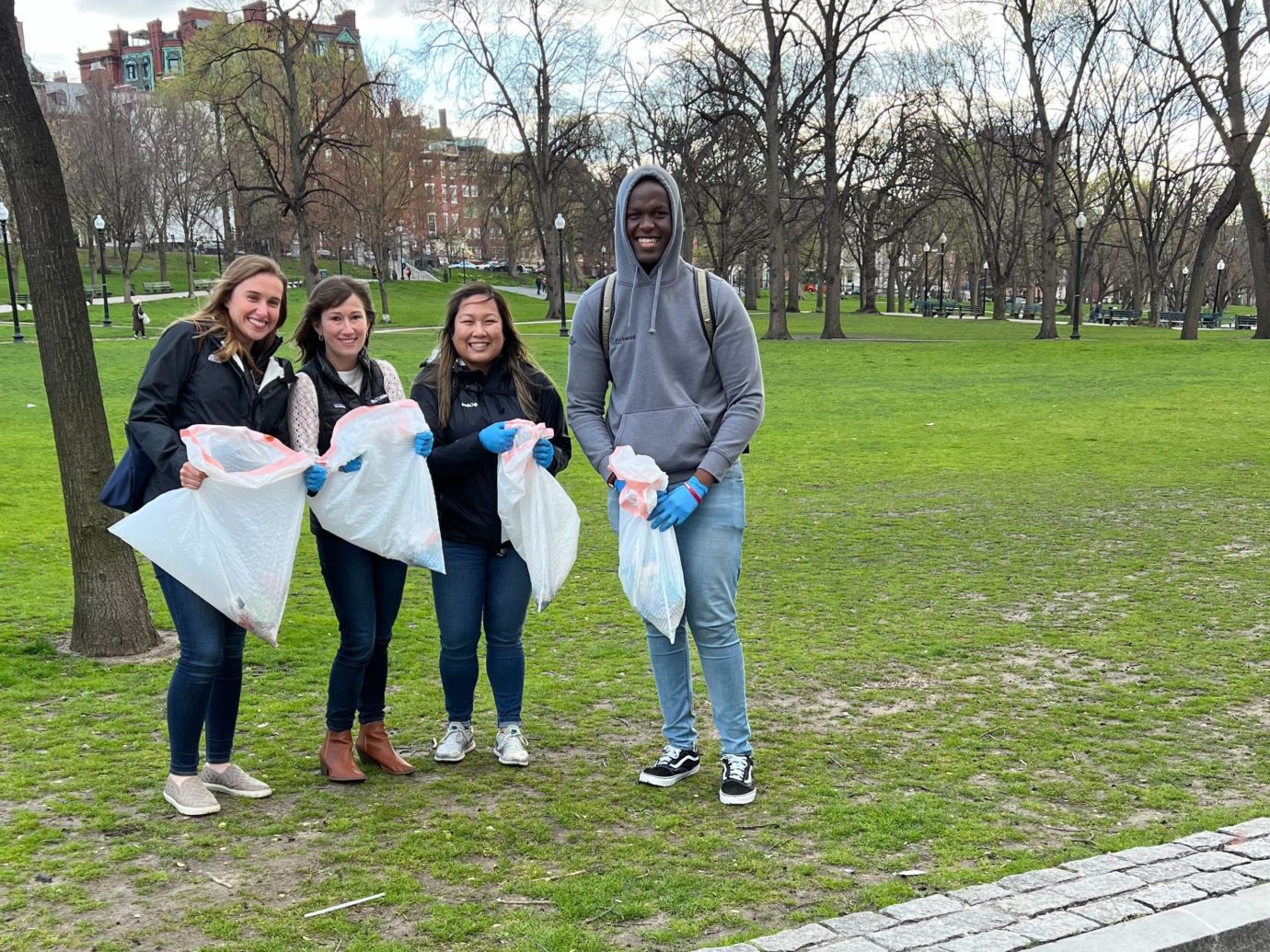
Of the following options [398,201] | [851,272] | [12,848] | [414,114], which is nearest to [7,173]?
[12,848]

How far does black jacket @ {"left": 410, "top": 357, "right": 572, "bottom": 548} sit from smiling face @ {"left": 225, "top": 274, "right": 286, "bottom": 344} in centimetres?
58

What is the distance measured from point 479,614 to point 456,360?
0.91 m

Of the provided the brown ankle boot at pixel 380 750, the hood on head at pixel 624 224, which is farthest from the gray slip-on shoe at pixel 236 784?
the hood on head at pixel 624 224

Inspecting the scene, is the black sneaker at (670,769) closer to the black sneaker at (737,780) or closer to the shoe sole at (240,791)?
the black sneaker at (737,780)

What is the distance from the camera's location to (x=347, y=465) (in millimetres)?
3990

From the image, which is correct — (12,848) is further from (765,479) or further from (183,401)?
(765,479)

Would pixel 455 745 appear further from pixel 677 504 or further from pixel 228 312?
pixel 228 312

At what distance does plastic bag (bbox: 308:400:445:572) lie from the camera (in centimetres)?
397

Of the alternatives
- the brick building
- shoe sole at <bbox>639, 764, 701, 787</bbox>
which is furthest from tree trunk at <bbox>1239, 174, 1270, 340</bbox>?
the brick building

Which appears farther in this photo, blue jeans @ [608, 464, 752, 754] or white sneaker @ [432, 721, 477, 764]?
white sneaker @ [432, 721, 477, 764]

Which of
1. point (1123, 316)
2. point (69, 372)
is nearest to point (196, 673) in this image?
point (69, 372)

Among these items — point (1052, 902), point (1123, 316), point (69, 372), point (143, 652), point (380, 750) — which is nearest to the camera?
point (1052, 902)

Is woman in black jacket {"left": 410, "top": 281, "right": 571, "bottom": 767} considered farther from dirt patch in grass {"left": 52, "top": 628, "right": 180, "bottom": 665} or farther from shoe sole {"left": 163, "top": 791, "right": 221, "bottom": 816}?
dirt patch in grass {"left": 52, "top": 628, "right": 180, "bottom": 665}

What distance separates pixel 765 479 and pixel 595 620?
530cm
